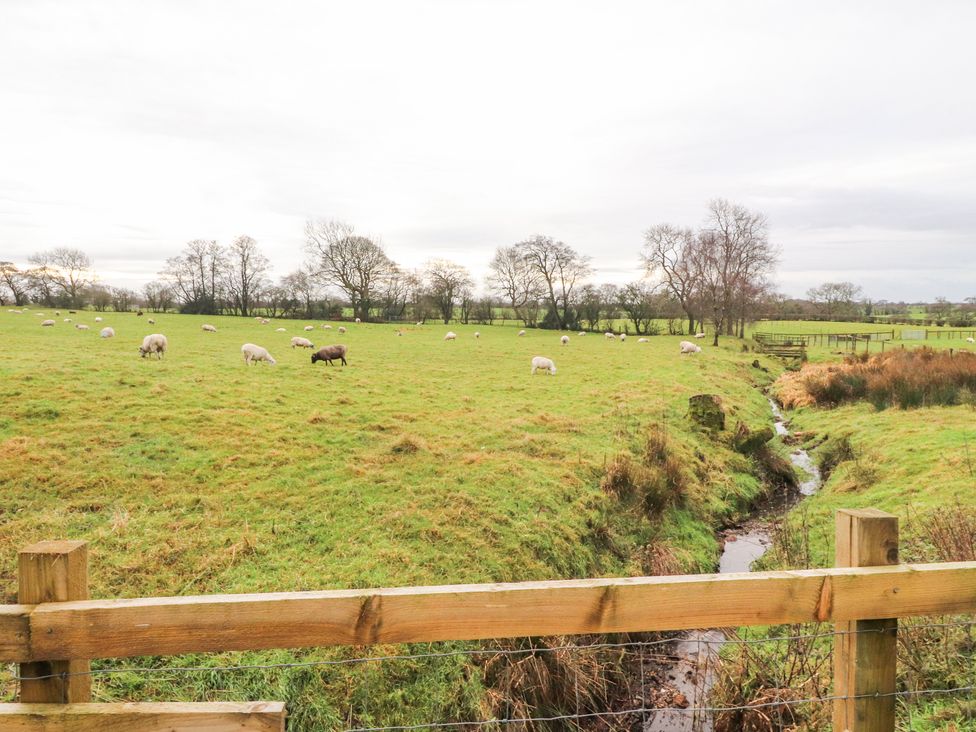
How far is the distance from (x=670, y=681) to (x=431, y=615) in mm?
5721

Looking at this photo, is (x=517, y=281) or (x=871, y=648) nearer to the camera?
(x=871, y=648)

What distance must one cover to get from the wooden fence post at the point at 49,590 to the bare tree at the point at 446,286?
6534 cm

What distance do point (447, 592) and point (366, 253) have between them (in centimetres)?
6576

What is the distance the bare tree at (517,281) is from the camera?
68.9 meters

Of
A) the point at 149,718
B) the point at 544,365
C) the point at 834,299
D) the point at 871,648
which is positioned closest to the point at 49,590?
the point at 149,718

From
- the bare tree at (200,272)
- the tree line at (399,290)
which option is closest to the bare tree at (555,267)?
the tree line at (399,290)

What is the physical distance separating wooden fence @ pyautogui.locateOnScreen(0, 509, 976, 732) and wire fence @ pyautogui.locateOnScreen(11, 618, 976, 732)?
210 cm

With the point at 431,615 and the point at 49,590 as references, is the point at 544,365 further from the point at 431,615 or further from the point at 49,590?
the point at 49,590

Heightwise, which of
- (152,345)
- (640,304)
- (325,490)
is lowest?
(325,490)

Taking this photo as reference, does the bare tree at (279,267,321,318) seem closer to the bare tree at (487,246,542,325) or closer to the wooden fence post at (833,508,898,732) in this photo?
the bare tree at (487,246,542,325)

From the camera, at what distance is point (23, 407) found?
39.1 feet

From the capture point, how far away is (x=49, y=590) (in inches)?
89.2

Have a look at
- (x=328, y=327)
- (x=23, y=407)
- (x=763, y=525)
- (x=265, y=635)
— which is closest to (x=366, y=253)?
(x=328, y=327)

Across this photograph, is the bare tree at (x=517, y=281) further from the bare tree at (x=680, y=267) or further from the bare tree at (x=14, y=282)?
the bare tree at (x=14, y=282)
